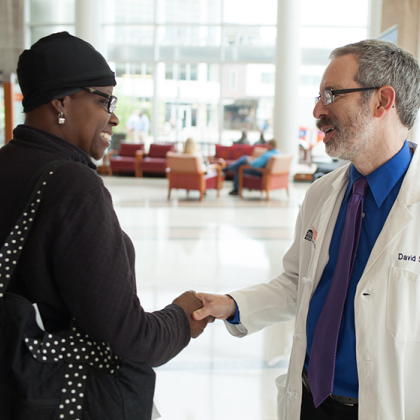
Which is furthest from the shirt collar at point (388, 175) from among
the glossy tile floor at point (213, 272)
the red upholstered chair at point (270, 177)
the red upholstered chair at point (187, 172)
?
the red upholstered chair at point (270, 177)

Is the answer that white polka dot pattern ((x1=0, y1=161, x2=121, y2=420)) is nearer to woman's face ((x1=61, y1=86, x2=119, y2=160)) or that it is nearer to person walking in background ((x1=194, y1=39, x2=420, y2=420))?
woman's face ((x1=61, y1=86, x2=119, y2=160))

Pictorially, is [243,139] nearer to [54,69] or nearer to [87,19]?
[87,19]

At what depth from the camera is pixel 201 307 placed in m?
1.42

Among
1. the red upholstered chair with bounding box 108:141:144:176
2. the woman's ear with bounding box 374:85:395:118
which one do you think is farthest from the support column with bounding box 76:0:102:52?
the woman's ear with bounding box 374:85:395:118

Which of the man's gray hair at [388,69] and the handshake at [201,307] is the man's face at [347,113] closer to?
the man's gray hair at [388,69]

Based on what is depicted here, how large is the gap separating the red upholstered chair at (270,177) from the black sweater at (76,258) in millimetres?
9591

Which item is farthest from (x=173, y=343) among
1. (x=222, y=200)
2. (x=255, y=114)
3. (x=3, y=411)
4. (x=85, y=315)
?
(x=255, y=114)

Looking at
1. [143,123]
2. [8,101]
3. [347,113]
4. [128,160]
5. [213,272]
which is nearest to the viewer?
[347,113]

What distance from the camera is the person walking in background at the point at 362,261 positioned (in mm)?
1270

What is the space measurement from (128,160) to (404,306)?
1404 cm

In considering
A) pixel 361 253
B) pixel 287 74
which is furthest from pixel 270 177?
pixel 361 253

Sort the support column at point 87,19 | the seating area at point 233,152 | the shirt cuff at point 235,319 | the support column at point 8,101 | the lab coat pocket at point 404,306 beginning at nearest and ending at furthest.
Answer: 1. the lab coat pocket at point 404,306
2. the shirt cuff at point 235,319
3. the support column at point 8,101
4. the support column at point 87,19
5. the seating area at point 233,152

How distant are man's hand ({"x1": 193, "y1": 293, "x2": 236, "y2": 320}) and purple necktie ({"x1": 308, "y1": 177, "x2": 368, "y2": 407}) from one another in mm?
328

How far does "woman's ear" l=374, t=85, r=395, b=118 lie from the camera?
140 centimetres
